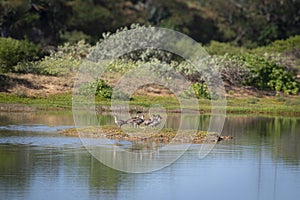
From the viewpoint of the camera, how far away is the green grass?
113ft

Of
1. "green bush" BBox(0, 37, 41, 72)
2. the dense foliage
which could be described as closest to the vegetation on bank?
"green bush" BBox(0, 37, 41, 72)

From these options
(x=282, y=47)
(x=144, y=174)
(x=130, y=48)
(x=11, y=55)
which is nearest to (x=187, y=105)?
(x=130, y=48)

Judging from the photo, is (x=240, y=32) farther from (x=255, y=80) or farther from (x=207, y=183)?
(x=207, y=183)

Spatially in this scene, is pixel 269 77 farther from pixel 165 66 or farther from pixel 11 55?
pixel 11 55

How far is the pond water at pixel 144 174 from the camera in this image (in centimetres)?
1770

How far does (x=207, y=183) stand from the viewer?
757 inches

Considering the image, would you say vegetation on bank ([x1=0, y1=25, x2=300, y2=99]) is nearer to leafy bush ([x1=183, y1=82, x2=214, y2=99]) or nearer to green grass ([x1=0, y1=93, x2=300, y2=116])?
leafy bush ([x1=183, y1=82, x2=214, y2=99])

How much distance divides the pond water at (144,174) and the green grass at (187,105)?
6.13 meters

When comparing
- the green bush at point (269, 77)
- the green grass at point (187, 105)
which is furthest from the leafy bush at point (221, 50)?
the green grass at point (187, 105)

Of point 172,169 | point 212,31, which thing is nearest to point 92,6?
point 212,31

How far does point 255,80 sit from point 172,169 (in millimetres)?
22915

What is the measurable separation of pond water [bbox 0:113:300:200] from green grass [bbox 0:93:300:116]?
6.13 metres

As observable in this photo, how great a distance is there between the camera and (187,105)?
38.0m

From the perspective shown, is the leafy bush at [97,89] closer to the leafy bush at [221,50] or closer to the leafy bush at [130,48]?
the leafy bush at [130,48]
